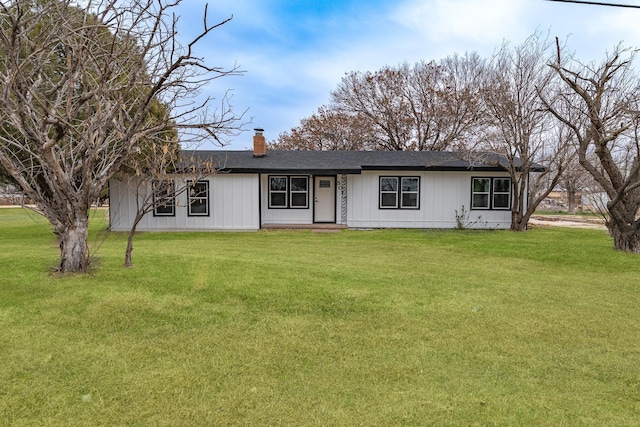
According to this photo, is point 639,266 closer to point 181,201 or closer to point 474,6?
point 474,6

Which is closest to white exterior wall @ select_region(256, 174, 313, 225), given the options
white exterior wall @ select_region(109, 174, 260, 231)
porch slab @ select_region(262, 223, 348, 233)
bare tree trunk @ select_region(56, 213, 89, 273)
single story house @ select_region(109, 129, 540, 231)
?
single story house @ select_region(109, 129, 540, 231)

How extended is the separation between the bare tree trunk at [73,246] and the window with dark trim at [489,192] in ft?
43.6

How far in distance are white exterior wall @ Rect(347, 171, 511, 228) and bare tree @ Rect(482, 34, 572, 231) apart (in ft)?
3.00

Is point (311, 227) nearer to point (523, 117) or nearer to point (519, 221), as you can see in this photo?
point (519, 221)

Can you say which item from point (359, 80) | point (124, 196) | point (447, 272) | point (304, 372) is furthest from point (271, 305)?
point (359, 80)

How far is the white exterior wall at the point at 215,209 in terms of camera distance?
Answer: 47.8 ft

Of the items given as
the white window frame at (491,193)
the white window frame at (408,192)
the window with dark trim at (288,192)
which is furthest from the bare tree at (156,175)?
the white window frame at (491,193)

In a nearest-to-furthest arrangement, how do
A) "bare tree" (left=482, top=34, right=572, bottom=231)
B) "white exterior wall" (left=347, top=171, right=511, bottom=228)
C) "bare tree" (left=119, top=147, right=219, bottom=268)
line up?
1. "bare tree" (left=119, top=147, right=219, bottom=268)
2. "bare tree" (left=482, top=34, right=572, bottom=231)
3. "white exterior wall" (left=347, top=171, right=511, bottom=228)

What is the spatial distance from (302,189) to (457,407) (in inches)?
515

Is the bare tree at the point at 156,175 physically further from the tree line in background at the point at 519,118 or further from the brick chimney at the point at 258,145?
Answer: the tree line in background at the point at 519,118

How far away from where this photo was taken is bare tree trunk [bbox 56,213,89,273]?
5.87 metres

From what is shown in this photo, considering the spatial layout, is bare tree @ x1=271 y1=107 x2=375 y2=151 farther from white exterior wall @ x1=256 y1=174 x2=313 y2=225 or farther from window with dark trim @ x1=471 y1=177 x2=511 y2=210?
white exterior wall @ x1=256 y1=174 x2=313 y2=225

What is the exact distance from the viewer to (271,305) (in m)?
4.91

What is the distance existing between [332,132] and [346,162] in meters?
15.6
